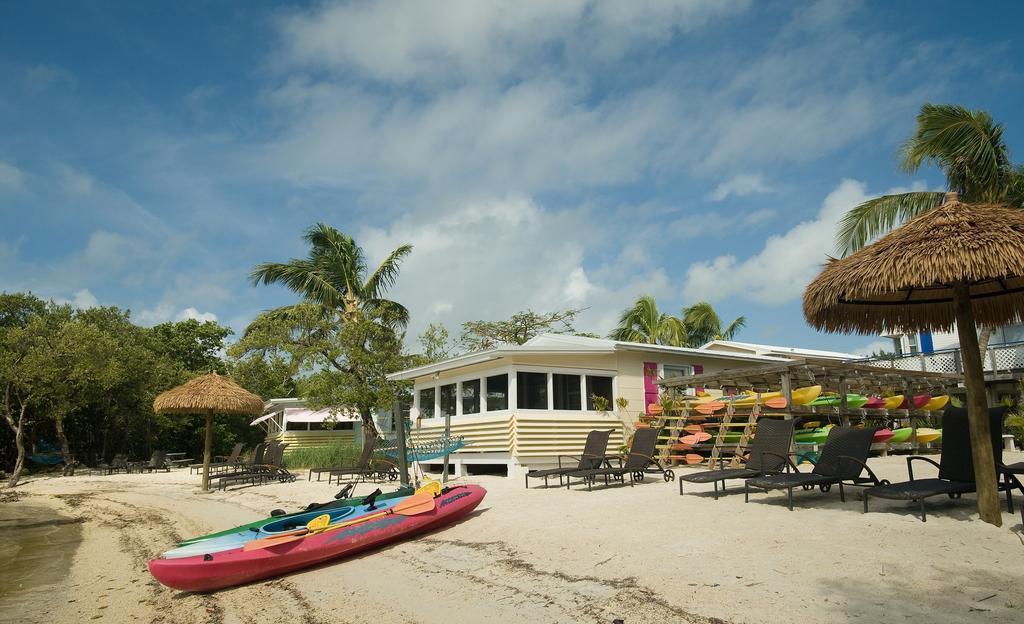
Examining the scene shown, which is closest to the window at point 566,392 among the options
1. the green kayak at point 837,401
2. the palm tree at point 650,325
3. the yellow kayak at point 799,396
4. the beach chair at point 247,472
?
the yellow kayak at point 799,396

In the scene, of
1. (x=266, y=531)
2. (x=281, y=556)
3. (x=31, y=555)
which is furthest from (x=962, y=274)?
(x=31, y=555)

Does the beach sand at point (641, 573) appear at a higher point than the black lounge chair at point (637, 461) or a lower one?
lower

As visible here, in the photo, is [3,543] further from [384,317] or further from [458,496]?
[384,317]

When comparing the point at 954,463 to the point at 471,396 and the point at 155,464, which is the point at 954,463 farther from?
the point at 155,464

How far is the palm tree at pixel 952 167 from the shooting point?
54.7ft

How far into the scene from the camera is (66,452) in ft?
80.1

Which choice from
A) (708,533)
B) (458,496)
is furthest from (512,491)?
(708,533)

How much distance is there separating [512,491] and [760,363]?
1123 centimetres

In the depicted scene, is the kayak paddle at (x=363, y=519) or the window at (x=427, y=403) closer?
the kayak paddle at (x=363, y=519)

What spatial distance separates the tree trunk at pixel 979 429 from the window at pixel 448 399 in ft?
46.1

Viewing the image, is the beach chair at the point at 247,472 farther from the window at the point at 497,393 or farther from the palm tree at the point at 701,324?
the palm tree at the point at 701,324

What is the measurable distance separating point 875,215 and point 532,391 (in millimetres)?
10779

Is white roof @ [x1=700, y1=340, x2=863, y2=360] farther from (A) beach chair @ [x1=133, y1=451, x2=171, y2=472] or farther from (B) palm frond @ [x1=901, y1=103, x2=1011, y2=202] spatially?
(A) beach chair @ [x1=133, y1=451, x2=171, y2=472]

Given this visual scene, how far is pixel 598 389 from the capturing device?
17219mm
